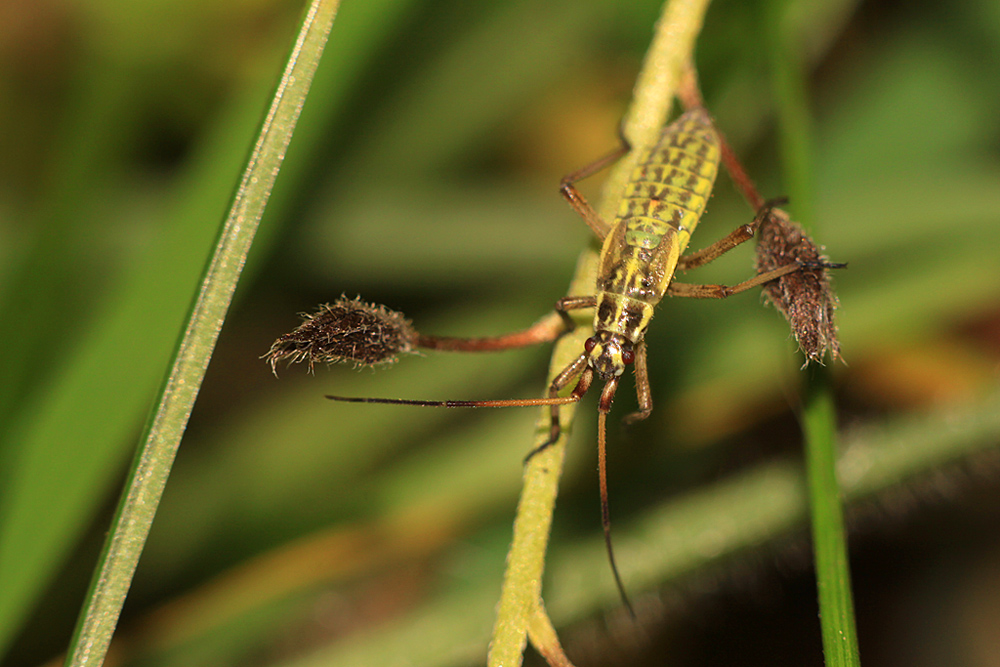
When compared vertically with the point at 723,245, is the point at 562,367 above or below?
below

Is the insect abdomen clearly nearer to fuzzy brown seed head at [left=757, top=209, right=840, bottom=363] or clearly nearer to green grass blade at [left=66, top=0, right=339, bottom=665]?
fuzzy brown seed head at [left=757, top=209, right=840, bottom=363]

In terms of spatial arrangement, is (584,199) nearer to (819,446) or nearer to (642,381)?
(642,381)

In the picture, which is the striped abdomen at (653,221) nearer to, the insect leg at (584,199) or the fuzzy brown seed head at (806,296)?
the insect leg at (584,199)

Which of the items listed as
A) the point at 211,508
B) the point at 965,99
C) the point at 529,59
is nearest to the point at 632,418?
the point at 211,508

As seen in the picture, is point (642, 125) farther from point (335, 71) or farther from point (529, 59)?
point (529, 59)

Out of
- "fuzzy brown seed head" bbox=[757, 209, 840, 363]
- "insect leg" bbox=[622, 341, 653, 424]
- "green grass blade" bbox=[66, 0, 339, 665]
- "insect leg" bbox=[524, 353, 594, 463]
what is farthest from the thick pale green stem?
"green grass blade" bbox=[66, 0, 339, 665]

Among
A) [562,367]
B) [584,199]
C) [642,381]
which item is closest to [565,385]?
[562,367]
